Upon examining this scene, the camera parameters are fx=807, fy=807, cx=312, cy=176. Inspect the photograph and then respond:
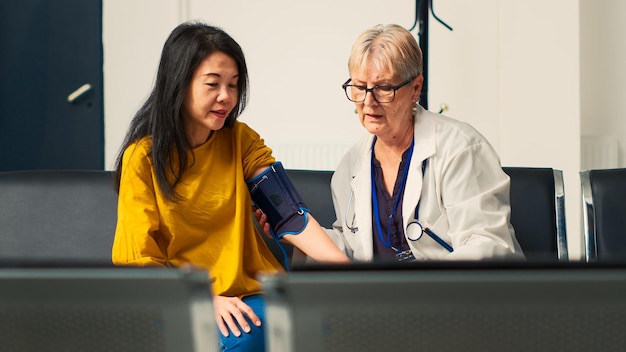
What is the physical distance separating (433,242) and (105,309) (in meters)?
1.45

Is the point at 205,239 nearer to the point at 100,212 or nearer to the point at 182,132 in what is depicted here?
the point at 182,132

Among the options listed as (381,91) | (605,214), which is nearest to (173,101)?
(381,91)

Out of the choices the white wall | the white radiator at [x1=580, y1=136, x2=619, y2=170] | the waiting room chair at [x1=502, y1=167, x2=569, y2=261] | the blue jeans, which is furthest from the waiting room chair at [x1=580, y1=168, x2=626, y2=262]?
the white radiator at [x1=580, y1=136, x2=619, y2=170]

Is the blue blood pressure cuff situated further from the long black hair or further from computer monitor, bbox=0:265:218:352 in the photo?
computer monitor, bbox=0:265:218:352

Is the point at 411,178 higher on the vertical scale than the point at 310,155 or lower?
lower

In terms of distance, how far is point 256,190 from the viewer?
2.14 m

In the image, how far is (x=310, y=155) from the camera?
15.5 ft

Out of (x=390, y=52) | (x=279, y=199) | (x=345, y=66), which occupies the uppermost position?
(x=345, y=66)

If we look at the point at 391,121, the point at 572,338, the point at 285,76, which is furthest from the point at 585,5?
the point at 572,338

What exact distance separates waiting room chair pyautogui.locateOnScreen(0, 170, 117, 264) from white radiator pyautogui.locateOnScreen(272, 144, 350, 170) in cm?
242

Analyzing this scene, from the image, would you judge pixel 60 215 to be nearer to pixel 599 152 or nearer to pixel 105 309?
pixel 105 309

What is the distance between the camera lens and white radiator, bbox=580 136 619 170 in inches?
177

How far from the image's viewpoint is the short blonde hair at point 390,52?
2.11 m

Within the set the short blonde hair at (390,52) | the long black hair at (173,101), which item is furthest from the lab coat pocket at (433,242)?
the long black hair at (173,101)
